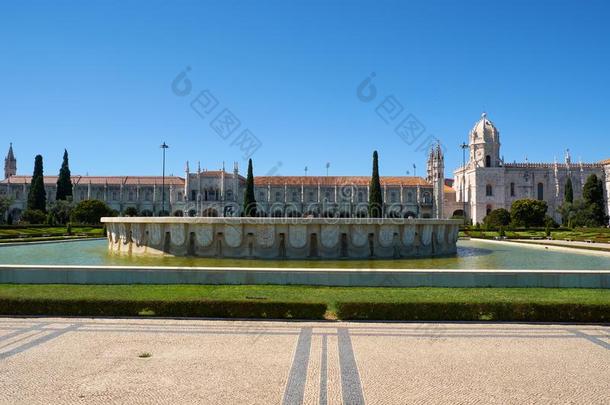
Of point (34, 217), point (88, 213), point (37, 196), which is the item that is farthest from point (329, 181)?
point (34, 217)

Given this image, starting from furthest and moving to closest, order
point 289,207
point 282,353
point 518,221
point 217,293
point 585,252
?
point 289,207 < point 518,221 < point 585,252 < point 217,293 < point 282,353

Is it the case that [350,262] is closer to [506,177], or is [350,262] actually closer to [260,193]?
[260,193]

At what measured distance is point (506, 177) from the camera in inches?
2502

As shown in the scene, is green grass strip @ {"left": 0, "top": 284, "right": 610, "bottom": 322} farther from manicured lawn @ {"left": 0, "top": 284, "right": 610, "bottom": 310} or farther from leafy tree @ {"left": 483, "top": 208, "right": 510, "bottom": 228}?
leafy tree @ {"left": 483, "top": 208, "right": 510, "bottom": 228}

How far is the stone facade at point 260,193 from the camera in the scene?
64.4 metres

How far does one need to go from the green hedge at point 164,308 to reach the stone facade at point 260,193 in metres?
54.7

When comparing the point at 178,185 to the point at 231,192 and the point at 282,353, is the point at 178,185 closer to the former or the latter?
the point at 231,192

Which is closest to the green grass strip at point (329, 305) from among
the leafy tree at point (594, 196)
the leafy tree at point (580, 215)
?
the leafy tree at point (580, 215)

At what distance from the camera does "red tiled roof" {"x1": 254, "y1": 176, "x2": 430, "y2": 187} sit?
66750 millimetres

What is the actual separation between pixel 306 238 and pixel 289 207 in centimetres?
4992

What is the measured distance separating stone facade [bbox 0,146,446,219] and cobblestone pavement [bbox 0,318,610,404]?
56011 millimetres

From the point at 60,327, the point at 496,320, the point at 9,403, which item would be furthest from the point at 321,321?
the point at 9,403

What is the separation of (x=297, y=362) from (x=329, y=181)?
203ft

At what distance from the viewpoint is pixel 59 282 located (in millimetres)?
10203
